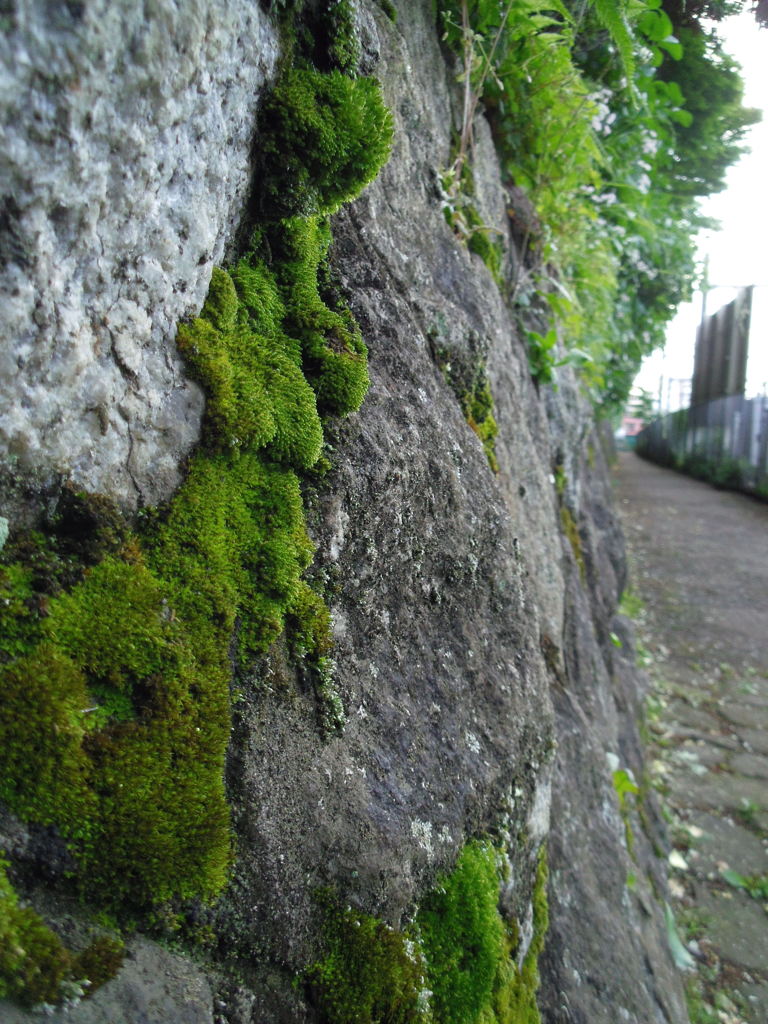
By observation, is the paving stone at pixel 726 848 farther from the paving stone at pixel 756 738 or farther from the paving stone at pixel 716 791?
the paving stone at pixel 756 738

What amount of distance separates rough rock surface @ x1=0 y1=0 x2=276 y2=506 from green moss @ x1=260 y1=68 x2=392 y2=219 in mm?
98

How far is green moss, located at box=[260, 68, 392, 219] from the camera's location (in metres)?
1.43

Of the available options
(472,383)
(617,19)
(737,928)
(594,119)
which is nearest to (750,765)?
(737,928)

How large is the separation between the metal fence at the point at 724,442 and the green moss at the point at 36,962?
14.3 meters

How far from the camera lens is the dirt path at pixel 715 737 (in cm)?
342

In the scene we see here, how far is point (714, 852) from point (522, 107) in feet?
13.8

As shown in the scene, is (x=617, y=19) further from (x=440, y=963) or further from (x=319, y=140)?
(x=440, y=963)

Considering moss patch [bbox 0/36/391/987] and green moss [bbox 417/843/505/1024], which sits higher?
moss patch [bbox 0/36/391/987]

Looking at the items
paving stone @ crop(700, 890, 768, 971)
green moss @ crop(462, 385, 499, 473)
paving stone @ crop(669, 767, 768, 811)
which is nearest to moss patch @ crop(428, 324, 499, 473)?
green moss @ crop(462, 385, 499, 473)

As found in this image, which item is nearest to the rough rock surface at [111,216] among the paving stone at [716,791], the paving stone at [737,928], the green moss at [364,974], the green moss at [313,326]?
the green moss at [313,326]

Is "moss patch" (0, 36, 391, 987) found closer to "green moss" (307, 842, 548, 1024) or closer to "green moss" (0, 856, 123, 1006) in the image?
"green moss" (0, 856, 123, 1006)

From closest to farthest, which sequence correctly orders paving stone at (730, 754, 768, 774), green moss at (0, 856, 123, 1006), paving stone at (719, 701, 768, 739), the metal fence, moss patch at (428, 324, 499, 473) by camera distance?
green moss at (0, 856, 123, 1006)
moss patch at (428, 324, 499, 473)
paving stone at (730, 754, 768, 774)
paving stone at (719, 701, 768, 739)
the metal fence

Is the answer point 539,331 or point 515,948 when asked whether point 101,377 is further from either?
point 539,331

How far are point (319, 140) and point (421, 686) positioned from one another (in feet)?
4.03
